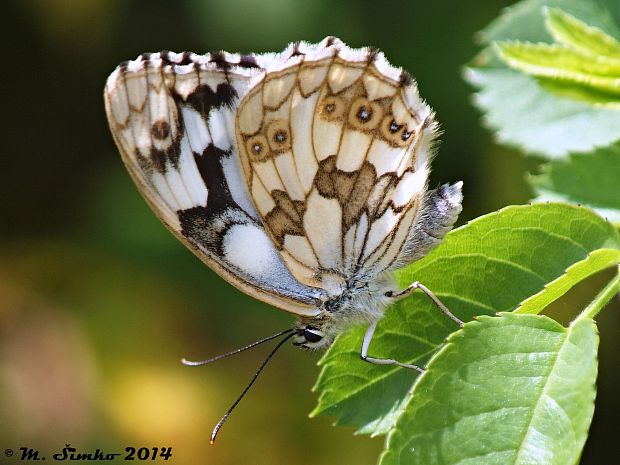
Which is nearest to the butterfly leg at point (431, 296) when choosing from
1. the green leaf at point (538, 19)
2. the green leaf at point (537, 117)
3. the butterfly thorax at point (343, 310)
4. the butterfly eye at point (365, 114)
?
the butterfly thorax at point (343, 310)

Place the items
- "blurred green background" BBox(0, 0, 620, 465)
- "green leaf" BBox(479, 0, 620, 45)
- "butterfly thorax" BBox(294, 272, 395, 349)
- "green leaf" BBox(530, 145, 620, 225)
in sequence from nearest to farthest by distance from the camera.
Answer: "green leaf" BBox(530, 145, 620, 225)
"butterfly thorax" BBox(294, 272, 395, 349)
"green leaf" BBox(479, 0, 620, 45)
"blurred green background" BBox(0, 0, 620, 465)

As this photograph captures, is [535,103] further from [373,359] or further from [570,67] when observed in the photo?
[373,359]

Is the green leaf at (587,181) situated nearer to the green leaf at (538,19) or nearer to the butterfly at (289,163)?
the butterfly at (289,163)

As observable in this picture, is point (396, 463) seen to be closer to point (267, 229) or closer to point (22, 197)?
point (267, 229)

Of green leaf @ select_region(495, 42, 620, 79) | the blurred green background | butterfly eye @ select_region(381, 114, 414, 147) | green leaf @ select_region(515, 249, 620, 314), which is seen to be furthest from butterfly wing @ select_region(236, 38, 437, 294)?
the blurred green background

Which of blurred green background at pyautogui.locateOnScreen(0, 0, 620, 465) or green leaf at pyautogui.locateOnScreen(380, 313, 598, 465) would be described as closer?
green leaf at pyautogui.locateOnScreen(380, 313, 598, 465)

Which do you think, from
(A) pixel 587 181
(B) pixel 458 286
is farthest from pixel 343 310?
(A) pixel 587 181

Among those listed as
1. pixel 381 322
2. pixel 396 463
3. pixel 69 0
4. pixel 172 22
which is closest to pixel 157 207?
pixel 381 322

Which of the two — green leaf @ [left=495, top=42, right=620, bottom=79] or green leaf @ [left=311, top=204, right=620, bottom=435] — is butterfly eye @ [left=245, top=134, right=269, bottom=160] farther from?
green leaf @ [left=495, top=42, right=620, bottom=79]
